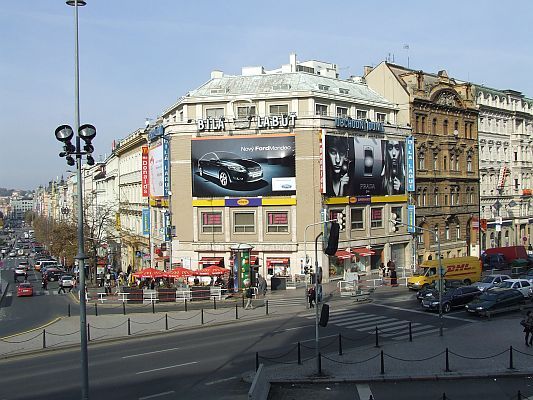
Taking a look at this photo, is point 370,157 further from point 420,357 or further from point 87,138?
point 87,138

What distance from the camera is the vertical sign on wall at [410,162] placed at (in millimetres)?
60219

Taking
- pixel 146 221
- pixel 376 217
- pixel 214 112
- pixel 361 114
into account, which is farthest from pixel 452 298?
pixel 146 221

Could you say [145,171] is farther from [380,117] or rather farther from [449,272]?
[449,272]

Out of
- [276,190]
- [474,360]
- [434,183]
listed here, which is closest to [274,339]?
[474,360]

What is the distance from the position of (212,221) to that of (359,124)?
54.9ft

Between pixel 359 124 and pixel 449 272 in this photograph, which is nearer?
pixel 449 272

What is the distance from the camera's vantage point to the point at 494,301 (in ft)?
110

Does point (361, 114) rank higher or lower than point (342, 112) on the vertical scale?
higher

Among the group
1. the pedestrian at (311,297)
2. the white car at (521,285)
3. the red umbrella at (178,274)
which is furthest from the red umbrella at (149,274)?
the white car at (521,285)

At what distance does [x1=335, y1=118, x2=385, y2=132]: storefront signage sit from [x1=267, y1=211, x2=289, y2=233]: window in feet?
31.8

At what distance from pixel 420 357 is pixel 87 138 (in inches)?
622

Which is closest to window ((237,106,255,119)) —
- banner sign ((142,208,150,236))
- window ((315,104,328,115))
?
window ((315,104,328,115))

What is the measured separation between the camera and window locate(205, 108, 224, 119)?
54.4m

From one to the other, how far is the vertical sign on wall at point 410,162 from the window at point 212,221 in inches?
825
